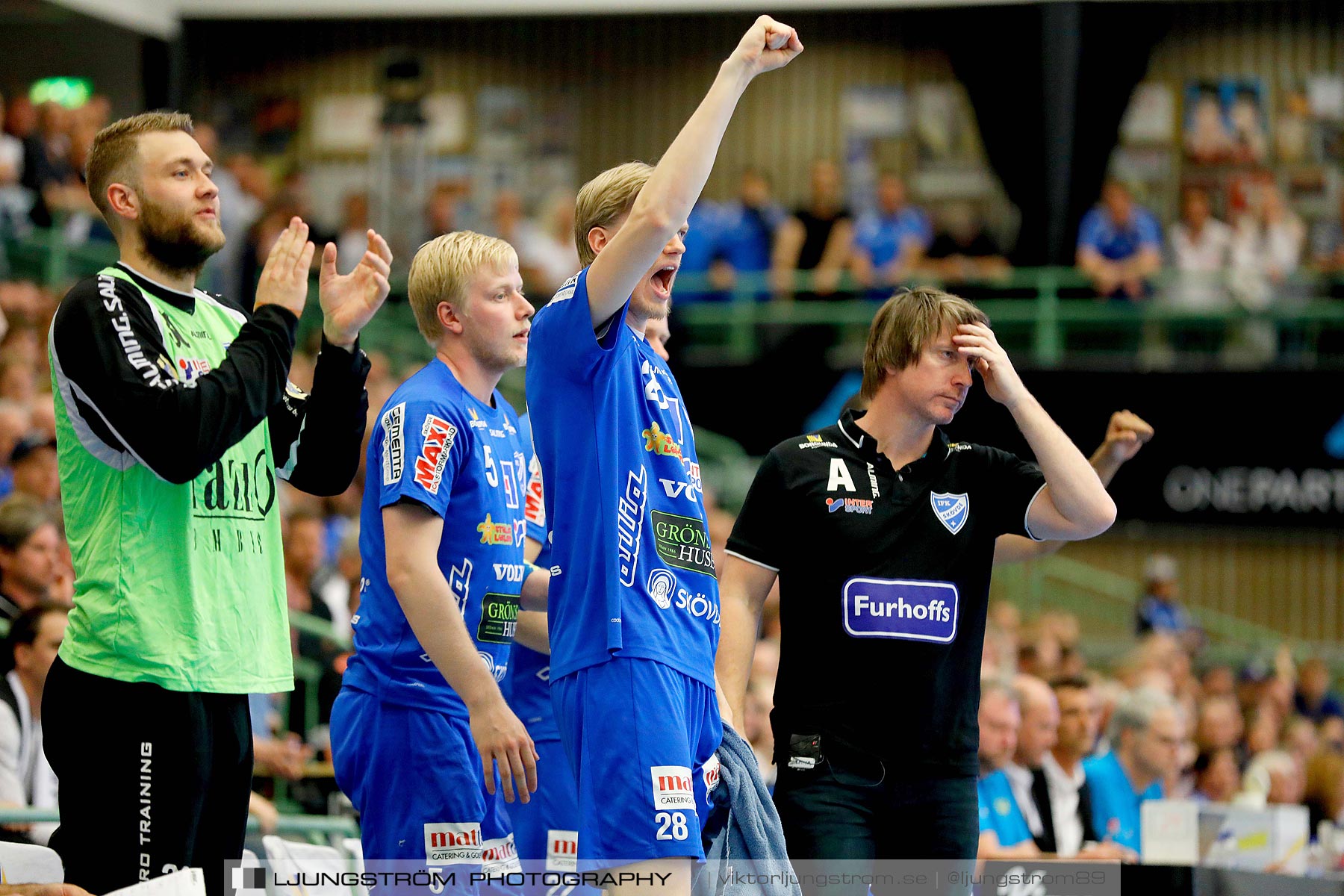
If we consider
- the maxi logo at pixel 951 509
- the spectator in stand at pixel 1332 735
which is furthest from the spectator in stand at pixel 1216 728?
the maxi logo at pixel 951 509

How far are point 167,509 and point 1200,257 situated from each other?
13.3 m

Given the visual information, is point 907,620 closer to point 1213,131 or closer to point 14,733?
point 14,733

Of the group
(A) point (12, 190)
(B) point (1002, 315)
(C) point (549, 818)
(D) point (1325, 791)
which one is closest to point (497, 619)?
(C) point (549, 818)

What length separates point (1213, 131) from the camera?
17.5 metres

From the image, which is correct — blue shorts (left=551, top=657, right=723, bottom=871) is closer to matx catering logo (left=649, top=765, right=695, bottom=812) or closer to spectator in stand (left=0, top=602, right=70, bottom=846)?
matx catering logo (left=649, top=765, right=695, bottom=812)

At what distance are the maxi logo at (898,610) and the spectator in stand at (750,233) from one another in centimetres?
1067

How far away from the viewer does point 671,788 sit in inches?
125

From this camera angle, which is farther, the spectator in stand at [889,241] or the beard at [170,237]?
the spectator in stand at [889,241]

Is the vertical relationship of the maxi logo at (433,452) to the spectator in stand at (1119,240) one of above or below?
below

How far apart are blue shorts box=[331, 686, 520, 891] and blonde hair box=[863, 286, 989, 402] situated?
1.40 m

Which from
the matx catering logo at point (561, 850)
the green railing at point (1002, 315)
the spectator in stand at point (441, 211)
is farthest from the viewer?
the spectator in stand at point (441, 211)

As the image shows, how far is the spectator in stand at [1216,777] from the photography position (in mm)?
8375

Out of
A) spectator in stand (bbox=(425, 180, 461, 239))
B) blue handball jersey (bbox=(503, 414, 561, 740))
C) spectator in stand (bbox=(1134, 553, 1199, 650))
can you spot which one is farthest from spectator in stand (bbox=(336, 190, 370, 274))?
blue handball jersey (bbox=(503, 414, 561, 740))

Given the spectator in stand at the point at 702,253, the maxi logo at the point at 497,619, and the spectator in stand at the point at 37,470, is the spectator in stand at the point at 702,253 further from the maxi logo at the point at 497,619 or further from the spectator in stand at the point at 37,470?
the maxi logo at the point at 497,619
